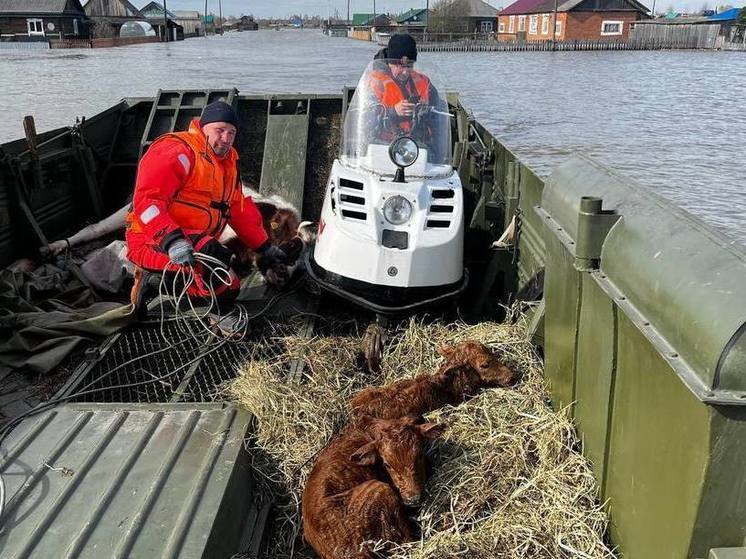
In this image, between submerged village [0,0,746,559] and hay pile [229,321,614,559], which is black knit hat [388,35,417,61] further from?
hay pile [229,321,614,559]

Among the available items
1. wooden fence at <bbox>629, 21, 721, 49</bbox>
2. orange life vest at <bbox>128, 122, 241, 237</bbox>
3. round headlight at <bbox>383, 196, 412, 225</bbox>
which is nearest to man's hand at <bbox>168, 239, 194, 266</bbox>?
orange life vest at <bbox>128, 122, 241, 237</bbox>

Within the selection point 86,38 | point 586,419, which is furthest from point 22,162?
point 86,38

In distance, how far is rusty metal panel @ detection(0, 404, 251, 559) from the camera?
2943mm

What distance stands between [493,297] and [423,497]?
10.3 ft

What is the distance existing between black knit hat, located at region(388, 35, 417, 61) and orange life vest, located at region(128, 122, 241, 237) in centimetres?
187

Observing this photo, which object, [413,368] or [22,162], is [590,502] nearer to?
[413,368]

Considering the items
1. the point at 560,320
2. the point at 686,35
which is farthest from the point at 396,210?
the point at 686,35

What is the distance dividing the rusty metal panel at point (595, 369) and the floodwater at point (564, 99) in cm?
380

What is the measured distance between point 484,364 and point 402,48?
10.9 feet

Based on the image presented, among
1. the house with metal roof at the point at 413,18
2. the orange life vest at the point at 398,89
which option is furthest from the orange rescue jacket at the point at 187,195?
the house with metal roof at the point at 413,18

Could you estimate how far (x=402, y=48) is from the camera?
632cm

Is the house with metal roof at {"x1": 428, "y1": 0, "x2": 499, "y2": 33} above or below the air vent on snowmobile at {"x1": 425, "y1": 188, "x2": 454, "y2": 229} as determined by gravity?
above

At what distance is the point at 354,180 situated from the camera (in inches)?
206

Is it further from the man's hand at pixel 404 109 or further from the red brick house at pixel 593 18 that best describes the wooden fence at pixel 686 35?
the man's hand at pixel 404 109
